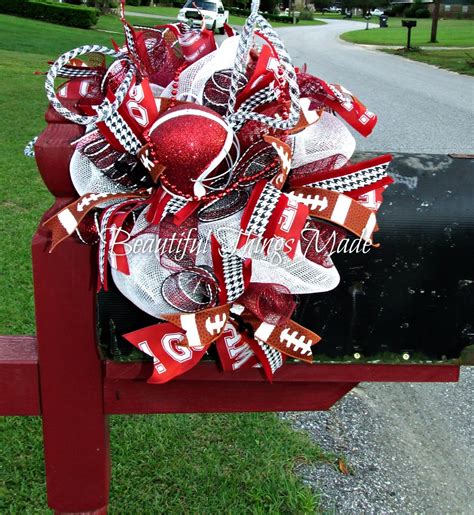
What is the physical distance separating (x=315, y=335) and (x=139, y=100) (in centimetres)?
46

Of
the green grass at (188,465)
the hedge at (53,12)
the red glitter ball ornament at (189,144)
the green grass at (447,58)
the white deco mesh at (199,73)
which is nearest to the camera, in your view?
the red glitter ball ornament at (189,144)

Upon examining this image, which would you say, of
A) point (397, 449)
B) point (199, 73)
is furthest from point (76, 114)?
point (397, 449)

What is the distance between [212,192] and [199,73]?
0.64 ft

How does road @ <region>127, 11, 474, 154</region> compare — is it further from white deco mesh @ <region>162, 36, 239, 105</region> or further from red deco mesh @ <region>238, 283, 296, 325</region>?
red deco mesh @ <region>238, 283, 296, 325</region>

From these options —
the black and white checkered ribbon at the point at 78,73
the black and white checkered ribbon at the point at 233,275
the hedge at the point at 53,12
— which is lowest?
the hedge at the point at 53,12

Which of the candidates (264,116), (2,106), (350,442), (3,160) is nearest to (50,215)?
(264,116)

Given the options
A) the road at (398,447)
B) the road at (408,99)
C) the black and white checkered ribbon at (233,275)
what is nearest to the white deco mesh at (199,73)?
the black and white checkered ribbon at (233,275)

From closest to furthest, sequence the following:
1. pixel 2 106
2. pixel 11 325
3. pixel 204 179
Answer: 1. pixel 204 179
2. pixel 11 325
3. pixel 2 106

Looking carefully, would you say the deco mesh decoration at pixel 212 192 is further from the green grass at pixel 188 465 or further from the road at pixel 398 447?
the road at pixel 398 447

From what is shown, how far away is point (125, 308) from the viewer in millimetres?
1109

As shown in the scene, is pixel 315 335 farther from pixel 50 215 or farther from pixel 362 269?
pixel 50 215

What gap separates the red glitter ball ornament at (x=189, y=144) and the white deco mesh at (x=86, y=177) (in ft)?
0.41

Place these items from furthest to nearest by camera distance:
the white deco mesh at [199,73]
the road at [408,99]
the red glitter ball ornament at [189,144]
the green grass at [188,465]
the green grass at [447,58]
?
the green grass at [447,58]
the road at [408,99]
the green grass at [188,465]
the white deco mesh at [199,73]
the red glitter ball ornament at [189,144]

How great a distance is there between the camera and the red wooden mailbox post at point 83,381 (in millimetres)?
1136
